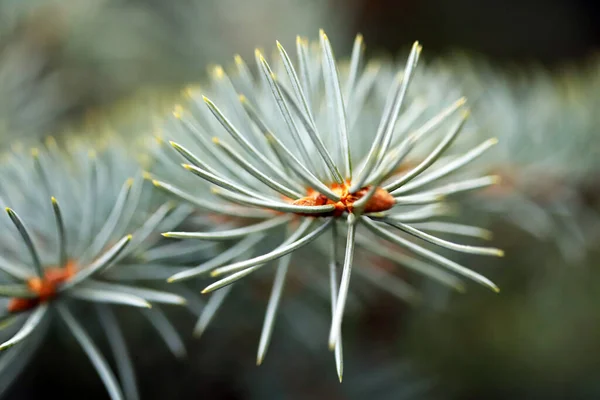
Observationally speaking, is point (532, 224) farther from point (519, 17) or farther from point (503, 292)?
point (519, 17)

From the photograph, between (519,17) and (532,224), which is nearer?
(532,224)

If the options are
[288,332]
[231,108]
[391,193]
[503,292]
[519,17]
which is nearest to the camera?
[391,193]

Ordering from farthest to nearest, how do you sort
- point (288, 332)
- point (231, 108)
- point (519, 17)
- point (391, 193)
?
point (519, 17), point (288, 332), point (231, 108), point (391, 193)

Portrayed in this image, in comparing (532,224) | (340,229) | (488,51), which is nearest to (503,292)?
(532,224)

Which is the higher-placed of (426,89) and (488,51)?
(488,51)

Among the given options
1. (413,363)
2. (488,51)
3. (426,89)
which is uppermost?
(488,51)

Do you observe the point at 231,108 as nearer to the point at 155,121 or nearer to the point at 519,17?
the point at 155,121
